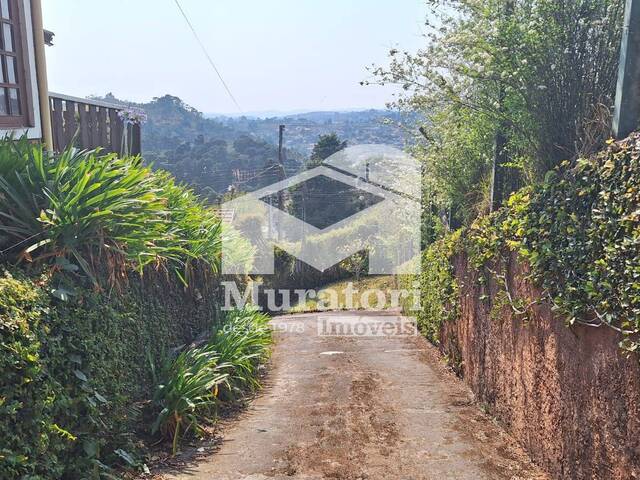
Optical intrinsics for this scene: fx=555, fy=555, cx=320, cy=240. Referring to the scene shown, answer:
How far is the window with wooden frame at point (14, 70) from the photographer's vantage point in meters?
6.17

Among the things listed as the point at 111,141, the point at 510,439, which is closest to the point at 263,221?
the point at 111,141

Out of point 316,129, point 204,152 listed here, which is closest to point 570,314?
point 204,152

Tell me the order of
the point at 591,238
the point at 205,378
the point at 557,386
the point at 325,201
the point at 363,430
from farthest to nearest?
1. the point at 325,201
2. the point at 205,378
3. the point at 363,430
4. the point at 557,386
5. the point at 591,238

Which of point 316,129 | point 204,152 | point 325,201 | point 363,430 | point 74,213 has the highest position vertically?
point 316,129

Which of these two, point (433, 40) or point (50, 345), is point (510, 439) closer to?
point (50, 345)

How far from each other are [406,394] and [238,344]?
2342 mm

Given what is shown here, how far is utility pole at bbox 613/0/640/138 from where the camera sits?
404 cm

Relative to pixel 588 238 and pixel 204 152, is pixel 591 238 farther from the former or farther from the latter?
pixel 204 152

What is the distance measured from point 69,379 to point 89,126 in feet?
16.4

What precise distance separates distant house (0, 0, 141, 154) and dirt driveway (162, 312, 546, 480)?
359 cm

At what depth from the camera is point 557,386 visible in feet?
13.9

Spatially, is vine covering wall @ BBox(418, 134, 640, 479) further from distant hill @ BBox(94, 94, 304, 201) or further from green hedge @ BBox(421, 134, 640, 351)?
distant hill @ BBox(94, 94, 304, 201)

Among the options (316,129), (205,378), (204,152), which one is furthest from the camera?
(316,129)

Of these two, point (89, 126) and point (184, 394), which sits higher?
point (89, 126)
